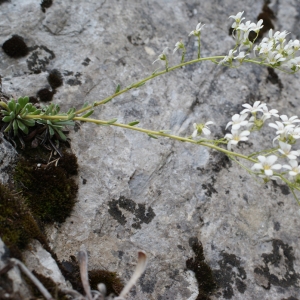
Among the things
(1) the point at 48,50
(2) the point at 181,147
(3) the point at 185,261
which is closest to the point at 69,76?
(1) the point at 48,50

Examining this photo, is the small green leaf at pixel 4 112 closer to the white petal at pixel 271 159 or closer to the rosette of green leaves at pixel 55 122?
the rosette of green leaves at pixel 55 122

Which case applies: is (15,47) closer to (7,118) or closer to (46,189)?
(7,118)

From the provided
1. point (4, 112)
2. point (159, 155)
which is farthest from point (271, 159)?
point (4, 112)

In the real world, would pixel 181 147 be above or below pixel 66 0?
below

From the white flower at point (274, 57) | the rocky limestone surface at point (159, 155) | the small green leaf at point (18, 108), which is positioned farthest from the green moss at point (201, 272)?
the small green leaf at point (18, 108)

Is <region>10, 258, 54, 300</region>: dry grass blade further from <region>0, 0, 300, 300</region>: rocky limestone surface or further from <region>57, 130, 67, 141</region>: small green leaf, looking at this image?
<region>57, 130, 67, 141</region>: small green leaf

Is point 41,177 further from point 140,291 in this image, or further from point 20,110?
point 140,291
